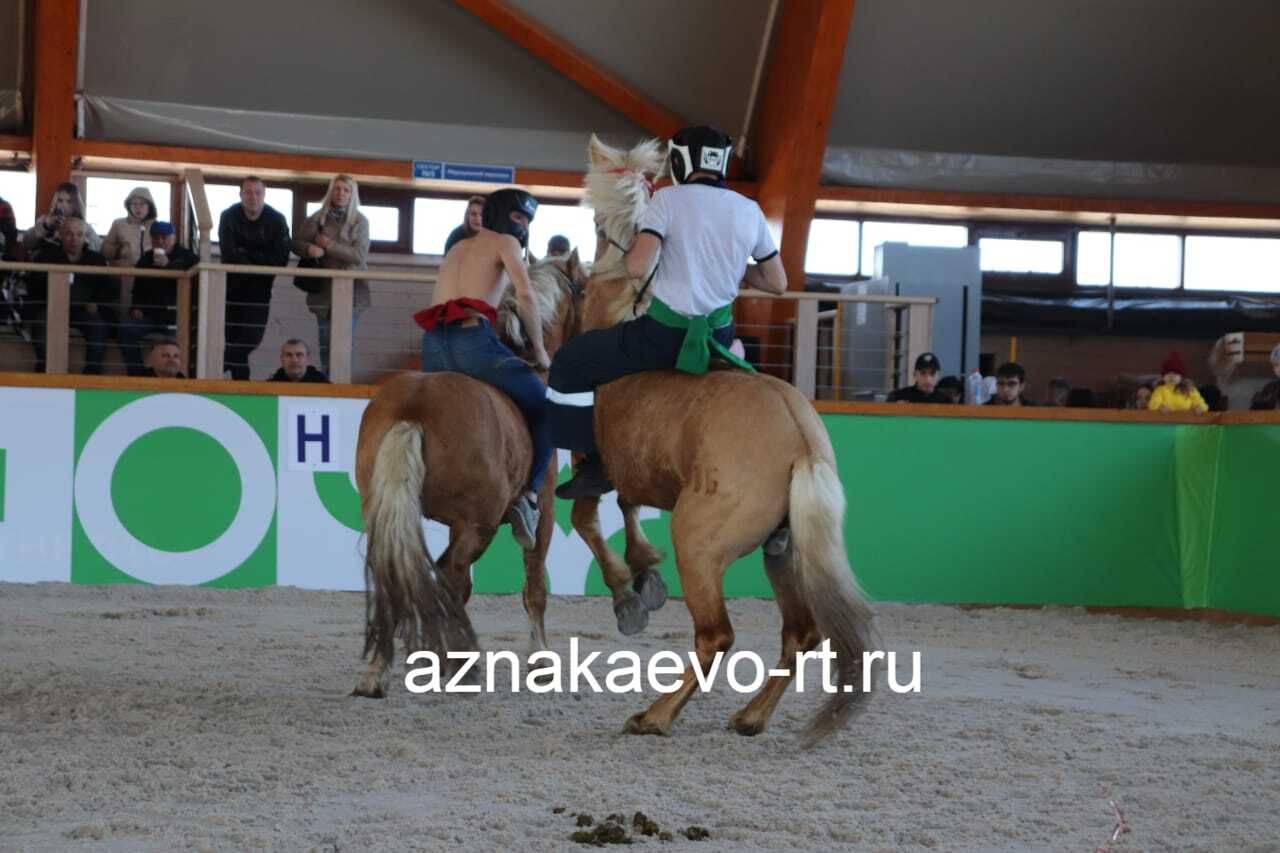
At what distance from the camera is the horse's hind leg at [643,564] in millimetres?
5645

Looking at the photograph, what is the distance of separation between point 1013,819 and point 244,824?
6.38 feet

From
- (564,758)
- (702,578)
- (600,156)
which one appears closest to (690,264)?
(600,156)

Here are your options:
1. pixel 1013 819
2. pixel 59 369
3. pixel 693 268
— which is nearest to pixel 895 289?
pixel 59 369

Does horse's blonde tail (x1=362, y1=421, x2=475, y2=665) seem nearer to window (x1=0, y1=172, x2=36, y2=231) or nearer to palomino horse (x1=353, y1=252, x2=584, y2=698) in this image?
palomino horse (x1=353, y1=252, x2=584, y2=698)

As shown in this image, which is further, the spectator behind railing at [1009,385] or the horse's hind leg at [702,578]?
the spectator behind railing at [1009,385]

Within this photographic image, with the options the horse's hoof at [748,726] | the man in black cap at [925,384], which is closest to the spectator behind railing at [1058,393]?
the man in black cap at [925,384]

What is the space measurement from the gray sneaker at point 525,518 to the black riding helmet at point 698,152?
1704 mm

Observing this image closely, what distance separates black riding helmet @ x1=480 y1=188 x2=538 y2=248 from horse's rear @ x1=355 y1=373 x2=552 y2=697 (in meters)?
0.72

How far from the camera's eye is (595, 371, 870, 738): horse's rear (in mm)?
4598

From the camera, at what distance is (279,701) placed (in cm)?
546

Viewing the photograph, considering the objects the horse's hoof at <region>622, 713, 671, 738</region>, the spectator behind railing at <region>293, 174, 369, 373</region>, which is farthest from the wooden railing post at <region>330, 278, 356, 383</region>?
the horse's hoof at <region>622, 713, 671, 738</region>

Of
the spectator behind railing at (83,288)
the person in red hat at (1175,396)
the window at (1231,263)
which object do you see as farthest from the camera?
the window at (1231,263)

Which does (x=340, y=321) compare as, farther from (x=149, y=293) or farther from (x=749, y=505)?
(x=749, y=505)

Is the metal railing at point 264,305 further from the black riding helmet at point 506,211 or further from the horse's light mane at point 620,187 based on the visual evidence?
the horse's light mane at point 620,187
